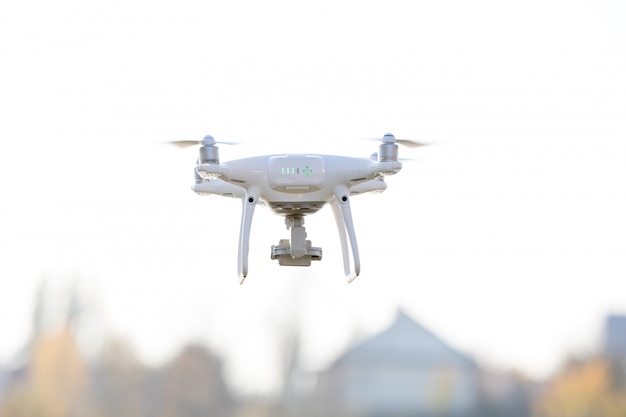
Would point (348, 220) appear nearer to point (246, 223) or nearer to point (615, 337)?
point (246, 223)

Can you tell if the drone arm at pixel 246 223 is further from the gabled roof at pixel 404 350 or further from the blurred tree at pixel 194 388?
the gabled roof at pixel 404 350

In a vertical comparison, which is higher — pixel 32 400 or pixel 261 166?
pixel 261 166

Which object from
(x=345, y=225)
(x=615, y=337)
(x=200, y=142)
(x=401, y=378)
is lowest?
(x=401, y=378)

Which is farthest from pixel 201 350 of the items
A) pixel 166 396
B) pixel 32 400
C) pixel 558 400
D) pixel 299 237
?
pixel 299 237

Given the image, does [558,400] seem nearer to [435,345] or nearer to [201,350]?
[435,345]

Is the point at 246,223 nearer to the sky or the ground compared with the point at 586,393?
nearer to the sky

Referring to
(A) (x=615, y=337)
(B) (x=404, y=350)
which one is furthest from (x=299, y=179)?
(A) (x=615, y=337)

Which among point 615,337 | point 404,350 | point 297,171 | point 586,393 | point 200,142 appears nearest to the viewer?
point 297,171

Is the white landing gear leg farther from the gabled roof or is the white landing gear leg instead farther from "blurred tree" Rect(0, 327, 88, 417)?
the gabled roof
